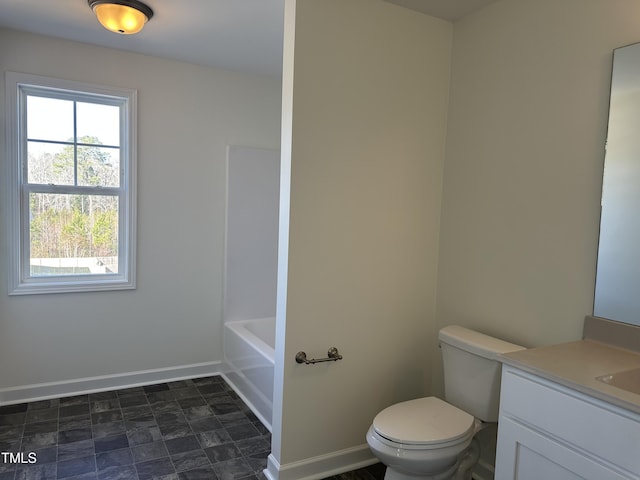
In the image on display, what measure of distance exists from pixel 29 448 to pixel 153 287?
1.24 m

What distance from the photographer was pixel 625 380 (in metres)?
1.44

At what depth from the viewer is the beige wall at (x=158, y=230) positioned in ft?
9.71

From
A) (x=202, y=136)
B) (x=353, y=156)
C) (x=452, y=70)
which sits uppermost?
(x=452, y=70)

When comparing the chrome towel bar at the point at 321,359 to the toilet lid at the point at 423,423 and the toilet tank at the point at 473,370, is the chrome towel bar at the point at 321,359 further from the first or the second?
the toilet tank at the point at 473,370

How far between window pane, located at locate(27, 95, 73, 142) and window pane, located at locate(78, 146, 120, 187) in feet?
0.49

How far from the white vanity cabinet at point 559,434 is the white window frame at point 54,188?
2.67 meters

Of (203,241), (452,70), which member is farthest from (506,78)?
(203,241)

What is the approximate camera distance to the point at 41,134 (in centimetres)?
299

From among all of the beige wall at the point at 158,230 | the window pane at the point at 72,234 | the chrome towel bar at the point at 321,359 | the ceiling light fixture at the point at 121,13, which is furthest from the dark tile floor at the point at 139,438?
the ceiling light fixture at the point at 121,13

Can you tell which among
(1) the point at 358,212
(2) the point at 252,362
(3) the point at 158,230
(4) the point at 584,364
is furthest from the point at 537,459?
(3) the point at 158,230

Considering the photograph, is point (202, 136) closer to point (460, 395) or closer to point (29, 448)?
point (29, 448)

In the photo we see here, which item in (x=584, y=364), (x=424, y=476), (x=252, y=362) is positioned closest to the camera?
(x=584, y=364)

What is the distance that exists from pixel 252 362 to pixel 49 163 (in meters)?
1.92

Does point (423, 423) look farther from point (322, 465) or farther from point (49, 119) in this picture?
point (49, 119)
